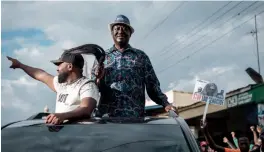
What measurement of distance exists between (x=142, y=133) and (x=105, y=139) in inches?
9.7

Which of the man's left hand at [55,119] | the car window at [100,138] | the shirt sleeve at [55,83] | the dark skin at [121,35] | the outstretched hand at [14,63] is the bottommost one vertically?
the car window at [100,138]

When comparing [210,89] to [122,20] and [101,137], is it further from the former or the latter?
[101,137]

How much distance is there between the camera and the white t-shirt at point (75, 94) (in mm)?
3662

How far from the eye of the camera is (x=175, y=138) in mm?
3016

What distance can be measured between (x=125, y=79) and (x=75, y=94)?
0.73 metres

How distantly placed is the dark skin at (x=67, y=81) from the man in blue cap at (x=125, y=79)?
491 millimetres

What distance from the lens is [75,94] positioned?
3.68m

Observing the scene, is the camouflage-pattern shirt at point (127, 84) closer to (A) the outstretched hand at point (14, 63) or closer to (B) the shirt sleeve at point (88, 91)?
(B) the shirt sleeve at point (88, 91)

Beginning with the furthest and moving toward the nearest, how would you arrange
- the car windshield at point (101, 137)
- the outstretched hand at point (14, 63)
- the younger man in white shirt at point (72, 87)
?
the outstretched hand at point (14, 63), the younger man in white shirt at point (72, 87), the car windshield at point (101, 137)

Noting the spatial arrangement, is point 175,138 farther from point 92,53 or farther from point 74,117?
point 92,53

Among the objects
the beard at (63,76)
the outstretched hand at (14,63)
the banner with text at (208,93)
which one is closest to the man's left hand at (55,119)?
the beard at (63,76)

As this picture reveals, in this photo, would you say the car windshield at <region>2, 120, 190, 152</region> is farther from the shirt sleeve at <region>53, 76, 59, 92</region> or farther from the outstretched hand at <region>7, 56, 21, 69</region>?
the outstretched hand at <region>7, 56, 21, 69</region>

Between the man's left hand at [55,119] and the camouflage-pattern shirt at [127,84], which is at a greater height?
the camouflage-pattern shirt at [127,84]

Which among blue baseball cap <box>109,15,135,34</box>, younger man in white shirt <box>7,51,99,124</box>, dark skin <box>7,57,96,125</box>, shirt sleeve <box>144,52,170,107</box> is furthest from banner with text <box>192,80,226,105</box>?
younger man in white shirt <box>7,51,99,124</box>
